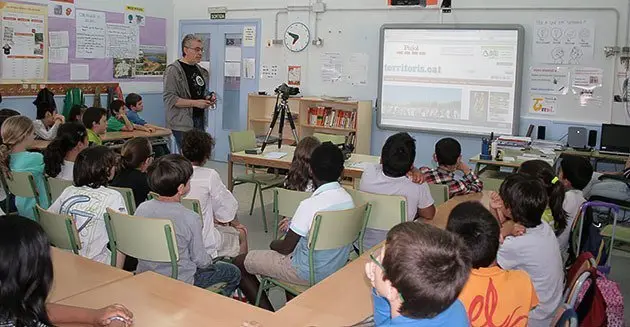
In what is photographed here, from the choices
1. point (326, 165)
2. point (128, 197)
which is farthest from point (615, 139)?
point (128, 197)

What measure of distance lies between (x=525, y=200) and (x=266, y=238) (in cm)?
314

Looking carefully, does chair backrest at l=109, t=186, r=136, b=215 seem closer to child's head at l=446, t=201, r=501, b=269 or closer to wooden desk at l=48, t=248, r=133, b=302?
wooden desk at l=48, t=248, r=133, b=302

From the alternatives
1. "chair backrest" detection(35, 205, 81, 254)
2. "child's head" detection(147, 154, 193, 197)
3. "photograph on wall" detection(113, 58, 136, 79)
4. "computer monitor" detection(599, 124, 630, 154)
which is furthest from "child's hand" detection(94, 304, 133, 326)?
"photograph on wall" detection(113, 58, 136, 79)

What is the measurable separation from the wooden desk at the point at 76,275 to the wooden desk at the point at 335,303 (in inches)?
28.1

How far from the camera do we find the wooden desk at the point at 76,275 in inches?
88.2

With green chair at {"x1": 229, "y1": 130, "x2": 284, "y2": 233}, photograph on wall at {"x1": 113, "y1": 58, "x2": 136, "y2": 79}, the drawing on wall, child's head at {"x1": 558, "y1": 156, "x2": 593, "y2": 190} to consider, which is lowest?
green chair at {"x1": 229, "y1": 130, "x2": 284, "y2": 233}

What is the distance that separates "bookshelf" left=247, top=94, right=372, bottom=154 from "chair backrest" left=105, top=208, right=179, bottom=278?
5.44 m

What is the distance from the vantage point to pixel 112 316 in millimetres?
1895

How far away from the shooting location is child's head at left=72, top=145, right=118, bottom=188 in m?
3.14

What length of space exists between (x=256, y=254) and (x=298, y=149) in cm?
99

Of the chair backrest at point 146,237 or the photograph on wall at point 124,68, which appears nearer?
the chair backrest at point 146,237

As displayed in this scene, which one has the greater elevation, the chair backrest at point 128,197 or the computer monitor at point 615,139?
the computer monitor at point 615,139

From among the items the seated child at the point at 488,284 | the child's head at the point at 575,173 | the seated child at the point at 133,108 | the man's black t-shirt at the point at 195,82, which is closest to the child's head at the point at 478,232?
the seated child at the point at 488,284

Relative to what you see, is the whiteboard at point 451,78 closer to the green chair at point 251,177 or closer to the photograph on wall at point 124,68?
the green chair at point 251,177
